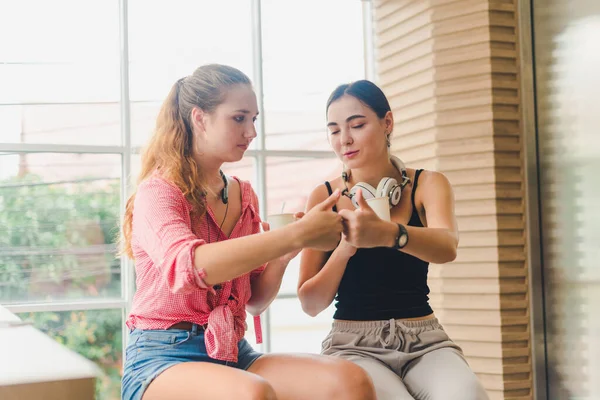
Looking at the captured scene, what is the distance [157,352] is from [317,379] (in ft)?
1.32

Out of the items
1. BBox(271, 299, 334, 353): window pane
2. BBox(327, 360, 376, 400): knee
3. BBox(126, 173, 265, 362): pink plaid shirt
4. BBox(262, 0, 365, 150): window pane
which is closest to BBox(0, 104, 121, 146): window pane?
BBox(262, 0, 365, 150): window pane

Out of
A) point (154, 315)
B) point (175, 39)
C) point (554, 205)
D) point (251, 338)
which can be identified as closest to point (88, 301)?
point (251, 338)

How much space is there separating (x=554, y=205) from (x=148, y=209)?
8.36ft

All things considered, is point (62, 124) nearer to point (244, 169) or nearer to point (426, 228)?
point (244, 169)

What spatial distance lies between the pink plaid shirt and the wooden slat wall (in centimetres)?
194

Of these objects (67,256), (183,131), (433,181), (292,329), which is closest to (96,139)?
(67,256)

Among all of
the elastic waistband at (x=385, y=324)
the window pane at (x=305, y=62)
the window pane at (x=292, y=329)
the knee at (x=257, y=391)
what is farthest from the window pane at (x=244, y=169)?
the knee at (x=257, y=391)

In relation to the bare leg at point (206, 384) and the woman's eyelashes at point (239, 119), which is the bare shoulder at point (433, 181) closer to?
the woman's eyelashes at point (239, 119)

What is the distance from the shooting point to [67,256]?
351 cm

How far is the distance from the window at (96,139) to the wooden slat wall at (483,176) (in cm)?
95

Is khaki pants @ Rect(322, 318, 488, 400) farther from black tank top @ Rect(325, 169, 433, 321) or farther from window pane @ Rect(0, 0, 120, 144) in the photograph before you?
window pane @ Rect(0, 0, 120, 144)

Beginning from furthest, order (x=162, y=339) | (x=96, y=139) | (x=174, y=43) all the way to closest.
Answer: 1. (x=174, y=43)
2. (x=96, y=139)
3. (x=162, y=339)

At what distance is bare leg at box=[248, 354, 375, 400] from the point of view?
163cm

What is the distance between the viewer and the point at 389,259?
6.80 feet
